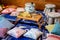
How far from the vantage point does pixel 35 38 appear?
2074 mm

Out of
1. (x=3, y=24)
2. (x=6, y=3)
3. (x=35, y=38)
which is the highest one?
(x=6, y=3)

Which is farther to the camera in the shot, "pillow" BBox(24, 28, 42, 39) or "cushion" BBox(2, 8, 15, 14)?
"cushion" BBox(2, 8, 15, 14)

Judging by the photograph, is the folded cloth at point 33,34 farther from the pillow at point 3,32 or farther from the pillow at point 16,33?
the pillow at point 3,32

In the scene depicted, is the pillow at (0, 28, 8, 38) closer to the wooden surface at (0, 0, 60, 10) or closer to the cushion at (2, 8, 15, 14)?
the cushion at (2, 8, 15, 14)

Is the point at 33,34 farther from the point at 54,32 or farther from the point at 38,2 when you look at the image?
the point at 38,2

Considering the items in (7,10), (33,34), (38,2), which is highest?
(38,2)


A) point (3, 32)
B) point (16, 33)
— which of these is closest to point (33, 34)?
point (16, 33)

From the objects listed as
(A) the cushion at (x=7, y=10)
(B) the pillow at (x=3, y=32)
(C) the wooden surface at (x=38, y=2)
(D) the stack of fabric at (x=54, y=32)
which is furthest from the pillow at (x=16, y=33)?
(C) the wooden surface at (x=38, y=2)

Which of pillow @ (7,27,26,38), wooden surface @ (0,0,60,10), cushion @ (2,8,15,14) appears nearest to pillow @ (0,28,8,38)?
pillow @ (7,27,26,38)

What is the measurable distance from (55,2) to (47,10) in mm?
422

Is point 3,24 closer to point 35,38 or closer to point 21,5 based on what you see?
point 35,38

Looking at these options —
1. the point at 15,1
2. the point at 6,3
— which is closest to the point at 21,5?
the point at 15,1

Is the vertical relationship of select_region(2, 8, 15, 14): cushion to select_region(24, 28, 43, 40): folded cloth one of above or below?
above

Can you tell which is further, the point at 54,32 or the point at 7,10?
the point at 7,10
